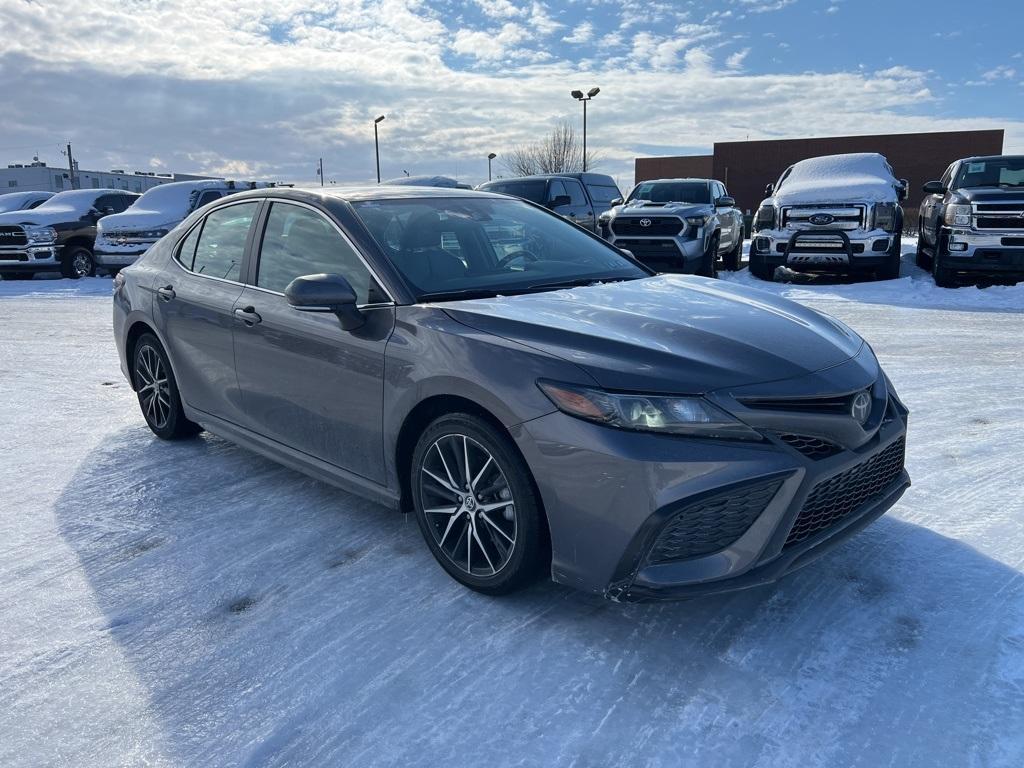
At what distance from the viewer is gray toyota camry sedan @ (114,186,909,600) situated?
8.38 ft

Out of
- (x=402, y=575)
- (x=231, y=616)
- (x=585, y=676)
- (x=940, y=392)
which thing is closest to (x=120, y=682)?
(x=231, y=616)

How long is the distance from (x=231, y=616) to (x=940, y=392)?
505 centimetres

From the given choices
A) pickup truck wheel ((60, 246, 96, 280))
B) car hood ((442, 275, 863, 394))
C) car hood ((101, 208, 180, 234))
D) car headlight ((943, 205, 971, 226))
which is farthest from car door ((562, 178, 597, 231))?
car hood ((442, 275, 863, 394))

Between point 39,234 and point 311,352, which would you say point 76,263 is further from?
point 311,352

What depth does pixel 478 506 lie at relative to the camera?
9.87 feet

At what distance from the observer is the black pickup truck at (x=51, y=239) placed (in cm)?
1566

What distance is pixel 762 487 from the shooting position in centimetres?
253

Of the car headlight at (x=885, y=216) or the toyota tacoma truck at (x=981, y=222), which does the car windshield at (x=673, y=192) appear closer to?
the car headlight at (x=885, y=216)

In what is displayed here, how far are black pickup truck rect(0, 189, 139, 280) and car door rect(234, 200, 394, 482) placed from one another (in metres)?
14.2

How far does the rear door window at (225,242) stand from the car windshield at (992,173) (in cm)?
1148

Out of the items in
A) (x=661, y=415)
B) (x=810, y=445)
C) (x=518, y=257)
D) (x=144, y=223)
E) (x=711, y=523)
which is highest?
(x=144, y=223)

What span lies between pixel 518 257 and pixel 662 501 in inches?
72.4

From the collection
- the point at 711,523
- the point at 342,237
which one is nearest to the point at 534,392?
the point at 711,523

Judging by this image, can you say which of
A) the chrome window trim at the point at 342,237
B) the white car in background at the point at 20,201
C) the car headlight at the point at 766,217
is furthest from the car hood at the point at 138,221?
the chrome window trim at the point at 342,237
